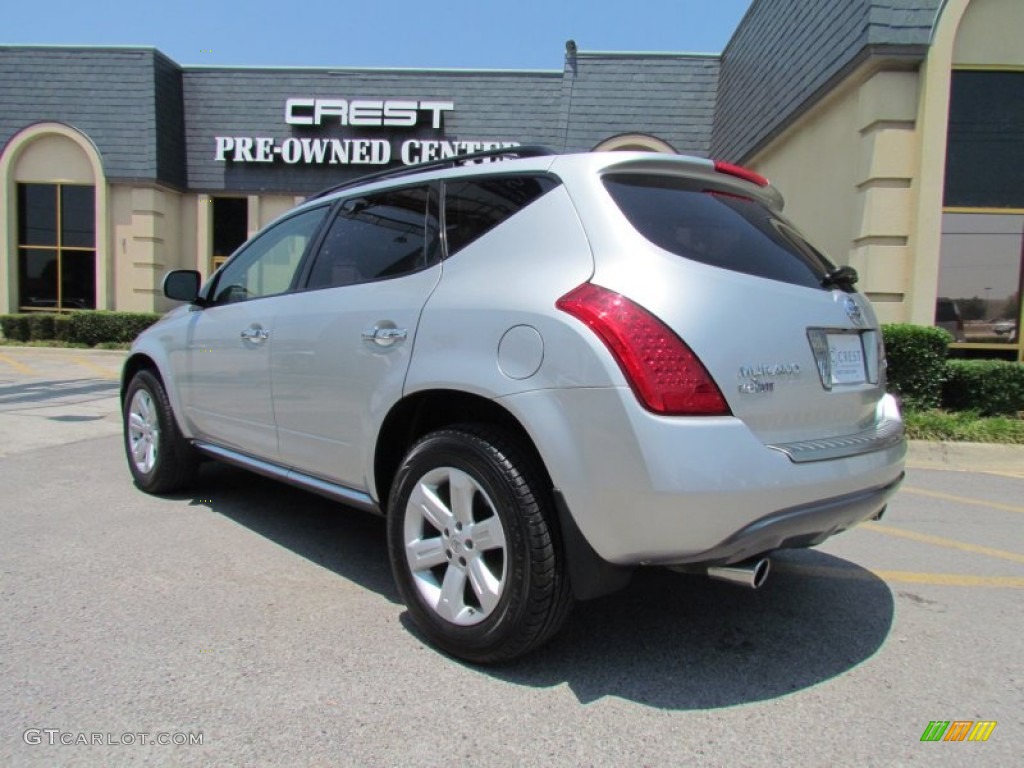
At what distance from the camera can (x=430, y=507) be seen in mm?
2664

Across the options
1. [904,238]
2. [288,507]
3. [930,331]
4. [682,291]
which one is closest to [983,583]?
[682,291]

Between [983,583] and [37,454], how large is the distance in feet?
22.2

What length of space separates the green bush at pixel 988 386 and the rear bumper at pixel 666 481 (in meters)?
6.64

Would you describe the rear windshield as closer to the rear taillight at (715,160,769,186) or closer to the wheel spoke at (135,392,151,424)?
the rear taillight at (715,160,769,186)

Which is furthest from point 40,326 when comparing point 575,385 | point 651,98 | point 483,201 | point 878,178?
point 575,385

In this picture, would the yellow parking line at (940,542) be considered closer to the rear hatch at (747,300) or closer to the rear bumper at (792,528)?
the rear hatch at (747,300)

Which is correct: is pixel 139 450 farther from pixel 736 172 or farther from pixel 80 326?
pixel 80 326

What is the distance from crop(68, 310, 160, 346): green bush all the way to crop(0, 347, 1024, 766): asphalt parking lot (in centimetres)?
1269

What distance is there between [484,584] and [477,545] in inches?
5.3

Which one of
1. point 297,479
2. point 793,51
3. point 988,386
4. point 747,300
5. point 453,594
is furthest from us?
point 793,51

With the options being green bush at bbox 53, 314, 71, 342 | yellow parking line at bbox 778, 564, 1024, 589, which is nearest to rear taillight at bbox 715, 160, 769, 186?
yellow parking line at bbox 778, 564, 1024, 589

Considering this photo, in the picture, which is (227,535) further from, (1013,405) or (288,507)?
(1013,405)

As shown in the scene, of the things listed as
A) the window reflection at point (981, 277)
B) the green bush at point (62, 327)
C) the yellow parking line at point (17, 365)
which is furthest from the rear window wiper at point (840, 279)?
the green bush at point (62, 327)

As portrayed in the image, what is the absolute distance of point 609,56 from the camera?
15.7 metres
